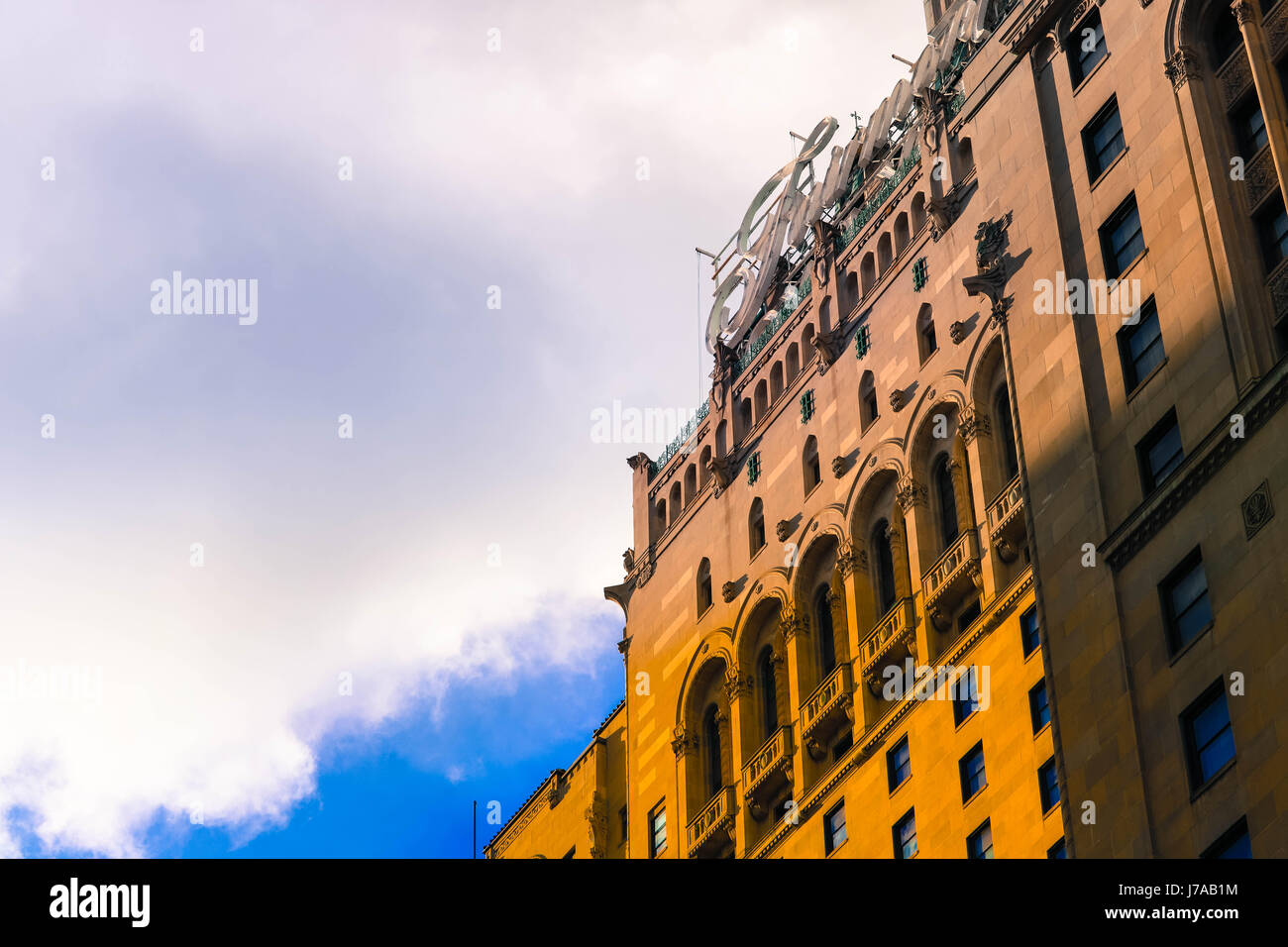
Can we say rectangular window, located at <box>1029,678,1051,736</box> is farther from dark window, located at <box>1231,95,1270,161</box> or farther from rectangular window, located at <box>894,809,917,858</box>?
dark window, located at <box>1231,95,1270,161</box>

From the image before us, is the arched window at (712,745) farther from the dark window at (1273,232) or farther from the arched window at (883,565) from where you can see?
the dark window at (1273,232)

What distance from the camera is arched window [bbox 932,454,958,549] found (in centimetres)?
6769

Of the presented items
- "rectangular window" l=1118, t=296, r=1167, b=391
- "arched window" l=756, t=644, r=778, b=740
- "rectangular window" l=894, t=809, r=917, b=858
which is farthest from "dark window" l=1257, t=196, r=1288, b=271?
"arched window" l=756, t=644, r=778, b=740

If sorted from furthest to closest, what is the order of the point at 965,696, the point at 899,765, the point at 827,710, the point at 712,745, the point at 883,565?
the point at 712,745 → the point at 883,565 → the point at 827,710 → the point at 899,765 → the point at 965,696

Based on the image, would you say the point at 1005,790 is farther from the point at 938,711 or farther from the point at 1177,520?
the point at 1177,520

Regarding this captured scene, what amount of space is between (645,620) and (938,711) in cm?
2270

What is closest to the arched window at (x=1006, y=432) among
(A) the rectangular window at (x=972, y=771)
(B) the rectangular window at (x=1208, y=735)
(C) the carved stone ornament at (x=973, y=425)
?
(C) the carved stone ornament at (x=973, y=425)

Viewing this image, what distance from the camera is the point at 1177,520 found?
46.2m

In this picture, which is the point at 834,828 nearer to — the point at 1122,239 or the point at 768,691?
the point at 768,691

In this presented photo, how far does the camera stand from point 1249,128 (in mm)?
50844

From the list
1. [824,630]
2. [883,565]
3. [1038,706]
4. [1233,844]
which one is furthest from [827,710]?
[1233,844]

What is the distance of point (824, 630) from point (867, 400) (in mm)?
8122

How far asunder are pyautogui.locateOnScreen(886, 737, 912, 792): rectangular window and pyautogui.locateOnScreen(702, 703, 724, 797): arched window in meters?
11.6
